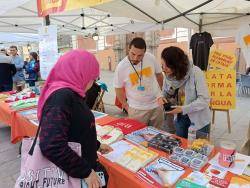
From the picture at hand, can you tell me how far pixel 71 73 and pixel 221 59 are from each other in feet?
10.9

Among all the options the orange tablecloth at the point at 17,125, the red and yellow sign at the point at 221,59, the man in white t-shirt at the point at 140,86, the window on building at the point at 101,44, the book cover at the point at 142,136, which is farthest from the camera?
the window on building at the point at 101,44

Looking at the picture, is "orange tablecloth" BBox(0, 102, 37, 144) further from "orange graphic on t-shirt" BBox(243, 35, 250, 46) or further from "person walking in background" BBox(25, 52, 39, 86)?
"person walking in background" BBox(25, 52, 39, 86)

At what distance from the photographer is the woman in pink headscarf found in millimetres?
904

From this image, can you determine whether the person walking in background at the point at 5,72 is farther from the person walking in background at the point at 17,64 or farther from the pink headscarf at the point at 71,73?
the pink headscarf at the point at 71,73

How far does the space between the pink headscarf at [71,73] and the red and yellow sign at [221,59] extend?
3.21 m

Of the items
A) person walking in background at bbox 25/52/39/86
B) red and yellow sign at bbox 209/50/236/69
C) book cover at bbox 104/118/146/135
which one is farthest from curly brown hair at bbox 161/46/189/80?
person walking in background at bbox 25/52/39/86

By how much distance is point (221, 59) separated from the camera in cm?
373

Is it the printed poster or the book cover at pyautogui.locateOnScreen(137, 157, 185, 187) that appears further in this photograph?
the printed poster

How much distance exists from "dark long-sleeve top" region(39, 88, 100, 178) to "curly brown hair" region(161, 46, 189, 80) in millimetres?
895

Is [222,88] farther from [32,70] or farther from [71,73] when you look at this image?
[32,70]

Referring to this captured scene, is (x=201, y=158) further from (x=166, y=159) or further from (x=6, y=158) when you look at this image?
(x=6, y=158)

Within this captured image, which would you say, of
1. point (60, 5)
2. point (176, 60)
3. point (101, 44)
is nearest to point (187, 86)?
point (176, 60)

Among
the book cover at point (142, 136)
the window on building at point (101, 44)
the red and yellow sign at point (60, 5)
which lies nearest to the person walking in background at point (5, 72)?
the red and yellow sign at point (60, 5)

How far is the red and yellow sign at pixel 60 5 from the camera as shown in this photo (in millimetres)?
1763
